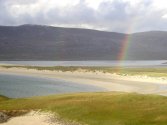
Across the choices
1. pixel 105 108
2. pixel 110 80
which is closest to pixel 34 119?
pixel 105 108

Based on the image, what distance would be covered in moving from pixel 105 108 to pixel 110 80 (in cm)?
6580

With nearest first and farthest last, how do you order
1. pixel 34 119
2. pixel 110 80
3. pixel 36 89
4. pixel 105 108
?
pixel 34 119 → pixel 105 108 → pixel 36 89 → pixel 110 80

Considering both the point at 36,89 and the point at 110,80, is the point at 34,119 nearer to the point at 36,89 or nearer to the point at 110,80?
the point at 36,89

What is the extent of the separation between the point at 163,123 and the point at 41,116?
12.1 meters

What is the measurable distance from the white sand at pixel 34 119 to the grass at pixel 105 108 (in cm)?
143

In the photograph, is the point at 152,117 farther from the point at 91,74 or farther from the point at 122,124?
the point at 91,74

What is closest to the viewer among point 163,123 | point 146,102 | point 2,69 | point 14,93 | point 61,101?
point 163,123

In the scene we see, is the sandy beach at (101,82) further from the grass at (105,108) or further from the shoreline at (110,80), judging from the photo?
the grass at (105,108)

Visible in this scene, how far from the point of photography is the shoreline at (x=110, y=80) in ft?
268

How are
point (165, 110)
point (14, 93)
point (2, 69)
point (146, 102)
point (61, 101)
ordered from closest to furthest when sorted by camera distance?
point (165, 110) < point (146, 102) < point (61, 101) < point (14, 93) < point (2, 69)

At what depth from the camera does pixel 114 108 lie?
37.7m

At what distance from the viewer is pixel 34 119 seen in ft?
120

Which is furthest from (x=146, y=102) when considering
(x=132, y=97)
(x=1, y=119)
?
(x=1, y=119)

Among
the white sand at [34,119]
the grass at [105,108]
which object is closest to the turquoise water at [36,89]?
the grass at [105,108]
